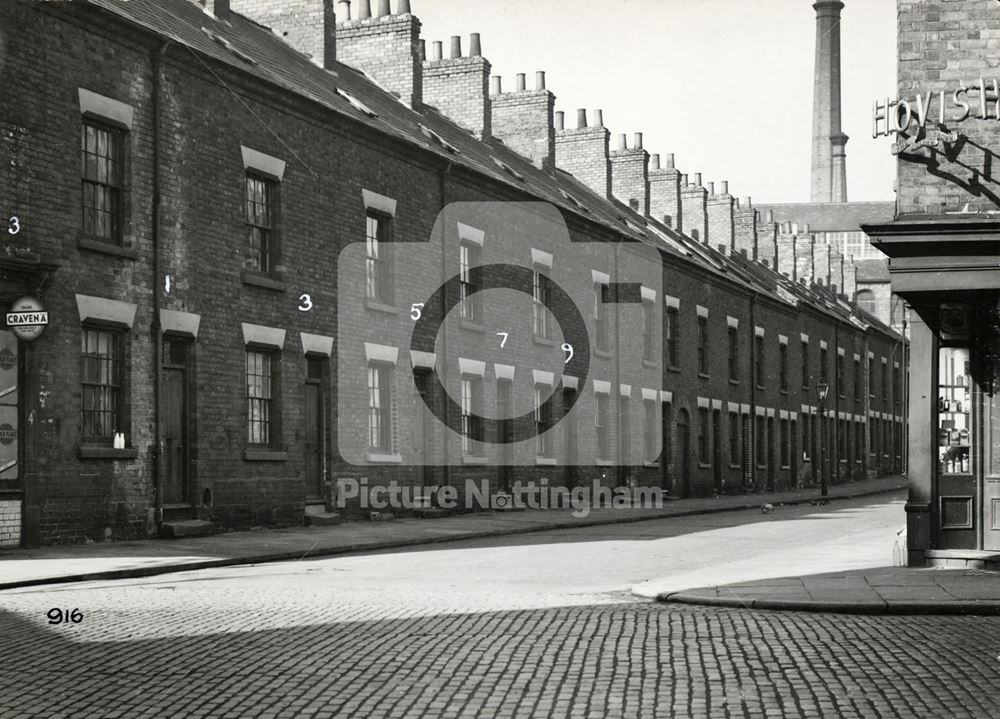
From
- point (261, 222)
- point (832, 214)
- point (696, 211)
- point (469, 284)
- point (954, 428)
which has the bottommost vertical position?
point (954, 428)

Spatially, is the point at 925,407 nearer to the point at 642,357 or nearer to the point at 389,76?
the point at 389,76

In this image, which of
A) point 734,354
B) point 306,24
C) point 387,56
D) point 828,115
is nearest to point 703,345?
point 734,354

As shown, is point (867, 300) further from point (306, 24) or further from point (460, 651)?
point (460, 651)

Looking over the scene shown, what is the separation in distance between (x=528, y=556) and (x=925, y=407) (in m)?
5.46

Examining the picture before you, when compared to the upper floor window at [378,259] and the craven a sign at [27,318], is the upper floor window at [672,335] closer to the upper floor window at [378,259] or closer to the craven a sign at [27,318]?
the upper floor window at [378,259]

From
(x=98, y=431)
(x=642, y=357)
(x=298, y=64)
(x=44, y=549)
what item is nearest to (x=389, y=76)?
(x=298, y=64)

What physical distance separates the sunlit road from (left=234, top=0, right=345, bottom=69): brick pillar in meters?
15.5

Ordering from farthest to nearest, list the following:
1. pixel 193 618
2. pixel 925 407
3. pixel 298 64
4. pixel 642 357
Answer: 1. pixel 642 357
2. pixel 298 64
3. pixel 925 407
4. pixel 193 618

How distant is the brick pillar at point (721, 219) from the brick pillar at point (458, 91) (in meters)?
20.6

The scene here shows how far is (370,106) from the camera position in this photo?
26.9 meters

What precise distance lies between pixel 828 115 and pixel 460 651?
85.8 m

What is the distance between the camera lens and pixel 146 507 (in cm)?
1916

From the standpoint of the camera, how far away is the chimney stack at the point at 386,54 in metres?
31.0

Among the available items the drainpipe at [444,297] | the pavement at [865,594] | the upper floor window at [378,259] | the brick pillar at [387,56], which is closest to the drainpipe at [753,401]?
the brick pillar at [387,56]
